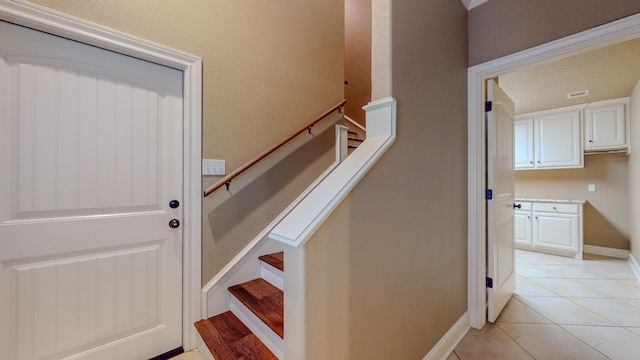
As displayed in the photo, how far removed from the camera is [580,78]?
272cm

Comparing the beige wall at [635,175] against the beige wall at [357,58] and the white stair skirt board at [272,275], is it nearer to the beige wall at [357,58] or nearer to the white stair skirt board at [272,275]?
the beige wall at [357,58]

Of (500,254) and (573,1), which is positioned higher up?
(573,1)

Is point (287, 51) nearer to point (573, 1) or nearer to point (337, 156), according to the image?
point (337, 156)

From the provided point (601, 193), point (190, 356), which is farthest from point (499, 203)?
point (601, 193)

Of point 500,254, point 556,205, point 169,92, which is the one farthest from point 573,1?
point 556,205

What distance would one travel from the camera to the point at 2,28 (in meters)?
1.07

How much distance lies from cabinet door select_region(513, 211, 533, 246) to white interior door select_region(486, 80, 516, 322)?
2.14 meters

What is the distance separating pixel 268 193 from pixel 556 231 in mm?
4331

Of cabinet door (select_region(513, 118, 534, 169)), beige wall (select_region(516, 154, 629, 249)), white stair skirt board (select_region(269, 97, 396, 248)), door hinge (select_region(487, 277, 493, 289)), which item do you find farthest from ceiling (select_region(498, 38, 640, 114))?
white stair skirt board (select_region(269, 97, 396, 248))

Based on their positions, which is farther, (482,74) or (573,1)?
(482,74)

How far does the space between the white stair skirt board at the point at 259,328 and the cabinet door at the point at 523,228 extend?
424cm

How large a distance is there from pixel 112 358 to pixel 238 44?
2.06 metres

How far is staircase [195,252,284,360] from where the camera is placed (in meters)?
1.20

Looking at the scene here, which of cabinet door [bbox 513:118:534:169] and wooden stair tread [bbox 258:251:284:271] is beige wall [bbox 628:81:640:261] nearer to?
cabinet door [bbox 513:118:534:169]
